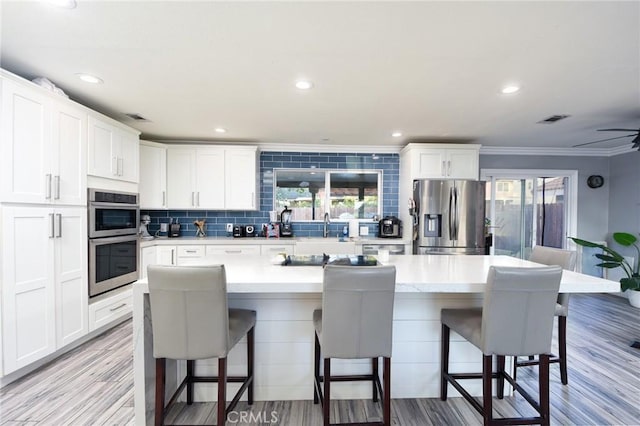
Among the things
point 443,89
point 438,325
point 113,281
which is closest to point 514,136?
point 443,89

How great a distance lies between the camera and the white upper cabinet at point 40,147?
198 cm

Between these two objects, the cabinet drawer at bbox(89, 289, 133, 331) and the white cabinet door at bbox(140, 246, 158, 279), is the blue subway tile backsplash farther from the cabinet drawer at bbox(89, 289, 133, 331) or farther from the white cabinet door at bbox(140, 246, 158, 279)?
the cabinet drawer at bbox(89, 289, 133, 331)

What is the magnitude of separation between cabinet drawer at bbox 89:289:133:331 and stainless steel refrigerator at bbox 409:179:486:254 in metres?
3.65

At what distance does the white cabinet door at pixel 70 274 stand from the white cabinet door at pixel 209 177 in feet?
5.37

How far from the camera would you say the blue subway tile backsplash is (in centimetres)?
448

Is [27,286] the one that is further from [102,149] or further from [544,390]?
[544,390]

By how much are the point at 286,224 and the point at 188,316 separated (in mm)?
3070

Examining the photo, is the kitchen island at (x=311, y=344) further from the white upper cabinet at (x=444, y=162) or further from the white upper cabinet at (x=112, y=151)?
the white upper cabinet at (x=444, y=162)

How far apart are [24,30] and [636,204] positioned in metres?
7.10

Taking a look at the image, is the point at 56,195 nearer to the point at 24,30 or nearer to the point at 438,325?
the point at 24,30

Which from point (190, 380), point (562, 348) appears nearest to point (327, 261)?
point (190, 380)

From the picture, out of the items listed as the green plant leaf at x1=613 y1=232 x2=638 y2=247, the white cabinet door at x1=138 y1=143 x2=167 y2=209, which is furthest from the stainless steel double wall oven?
the green plant leaf at x1=613 y1=232 x2=638 y2=247

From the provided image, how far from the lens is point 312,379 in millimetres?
1973

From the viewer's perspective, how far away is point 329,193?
15.3 ft
